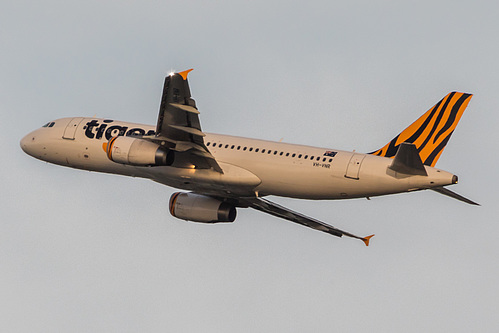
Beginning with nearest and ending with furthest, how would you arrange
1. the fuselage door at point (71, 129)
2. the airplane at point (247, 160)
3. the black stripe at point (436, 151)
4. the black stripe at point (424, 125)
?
the airplane at point (247, 160) < the black stripe at point (436, 151) < the black stripe at point (424, 125) < the fuselage door at point (71, 129)

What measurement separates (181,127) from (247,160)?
450 centimetres

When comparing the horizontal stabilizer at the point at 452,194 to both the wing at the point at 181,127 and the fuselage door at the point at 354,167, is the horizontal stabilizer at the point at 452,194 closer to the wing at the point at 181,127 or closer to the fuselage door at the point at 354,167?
the fuselage door at the point at 354,167

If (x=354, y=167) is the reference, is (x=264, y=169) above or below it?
below

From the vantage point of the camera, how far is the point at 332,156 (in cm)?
4916

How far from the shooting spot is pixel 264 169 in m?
50.2

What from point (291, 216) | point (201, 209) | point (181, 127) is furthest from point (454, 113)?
point (201, 209)

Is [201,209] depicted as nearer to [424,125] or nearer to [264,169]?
[264,169]

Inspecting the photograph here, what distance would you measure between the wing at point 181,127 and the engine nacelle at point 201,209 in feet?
16.1

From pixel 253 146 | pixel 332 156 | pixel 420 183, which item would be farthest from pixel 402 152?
pixel 253 146

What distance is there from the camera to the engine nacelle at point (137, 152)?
161 ft

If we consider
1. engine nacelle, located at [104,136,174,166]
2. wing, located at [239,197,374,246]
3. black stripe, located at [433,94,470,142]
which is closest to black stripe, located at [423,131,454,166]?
black stripe, located at [433,94,470,142]

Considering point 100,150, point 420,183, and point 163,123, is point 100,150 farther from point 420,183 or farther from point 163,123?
point 420,183

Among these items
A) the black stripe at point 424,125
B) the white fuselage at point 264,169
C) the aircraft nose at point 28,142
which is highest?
the black stripe at point 424,125

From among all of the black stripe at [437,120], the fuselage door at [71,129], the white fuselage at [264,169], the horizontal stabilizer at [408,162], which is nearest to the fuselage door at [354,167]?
the white fuselage at [264,169]
